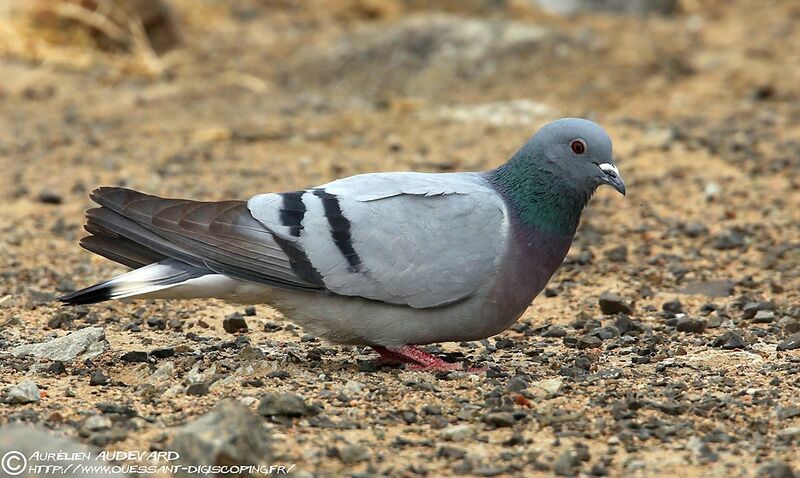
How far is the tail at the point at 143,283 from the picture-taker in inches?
197

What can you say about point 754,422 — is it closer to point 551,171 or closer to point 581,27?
point 551,171

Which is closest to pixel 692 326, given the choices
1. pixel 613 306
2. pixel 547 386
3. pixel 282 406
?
pixel 613 306

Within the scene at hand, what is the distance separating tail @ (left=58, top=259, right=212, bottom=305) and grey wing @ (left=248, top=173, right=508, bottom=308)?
0.39 meters

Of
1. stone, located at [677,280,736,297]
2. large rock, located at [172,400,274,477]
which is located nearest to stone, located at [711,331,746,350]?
stone, located at [677,280,736,297]

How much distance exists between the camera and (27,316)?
20.6 ft

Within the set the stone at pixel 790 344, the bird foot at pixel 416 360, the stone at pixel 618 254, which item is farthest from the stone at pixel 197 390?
the stone at pixel 618 254

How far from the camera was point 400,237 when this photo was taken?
16.8 ft

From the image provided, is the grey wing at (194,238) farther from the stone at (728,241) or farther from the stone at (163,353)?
the stone at (728,241)

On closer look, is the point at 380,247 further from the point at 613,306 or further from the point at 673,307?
the point at 673,307

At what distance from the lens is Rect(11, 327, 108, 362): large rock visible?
5473 mm

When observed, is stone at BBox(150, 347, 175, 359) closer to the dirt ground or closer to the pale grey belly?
the dirt ground

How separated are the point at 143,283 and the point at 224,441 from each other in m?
1.45

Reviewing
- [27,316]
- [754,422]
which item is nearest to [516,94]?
[27,316]

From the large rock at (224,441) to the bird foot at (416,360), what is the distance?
1.44 m
